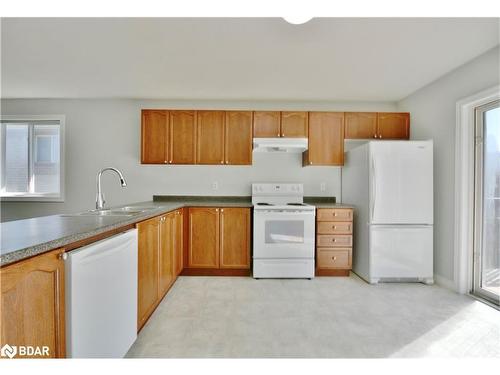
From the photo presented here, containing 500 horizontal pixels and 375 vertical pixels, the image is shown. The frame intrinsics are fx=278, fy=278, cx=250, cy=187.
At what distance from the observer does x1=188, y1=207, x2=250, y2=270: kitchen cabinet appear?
3455 mm

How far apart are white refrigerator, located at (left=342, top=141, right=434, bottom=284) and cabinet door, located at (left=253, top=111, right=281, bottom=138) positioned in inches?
48.1

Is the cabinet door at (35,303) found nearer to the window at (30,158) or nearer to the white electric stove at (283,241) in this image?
the white electric stove at (283,241)

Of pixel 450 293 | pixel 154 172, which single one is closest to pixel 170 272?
pixel 154 172

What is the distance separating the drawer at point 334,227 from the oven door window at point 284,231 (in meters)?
0.26

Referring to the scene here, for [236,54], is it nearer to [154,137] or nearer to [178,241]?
[154,137]

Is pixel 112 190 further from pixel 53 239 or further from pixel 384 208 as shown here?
pixel 384 208

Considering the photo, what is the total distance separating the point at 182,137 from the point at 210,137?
1.24ft

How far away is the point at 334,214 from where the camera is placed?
3.47 m

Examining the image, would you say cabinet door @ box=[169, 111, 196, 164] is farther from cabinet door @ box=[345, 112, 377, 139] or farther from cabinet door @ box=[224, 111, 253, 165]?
cabinet door @ box=[345, 112, 377, 139]

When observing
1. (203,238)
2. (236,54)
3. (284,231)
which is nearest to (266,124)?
(236,54)

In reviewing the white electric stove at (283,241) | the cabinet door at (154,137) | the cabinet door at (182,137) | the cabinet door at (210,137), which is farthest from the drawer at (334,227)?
the cabinet door at (154,137)

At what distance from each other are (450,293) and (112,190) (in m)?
4.39

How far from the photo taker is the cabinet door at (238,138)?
3.75 metres
